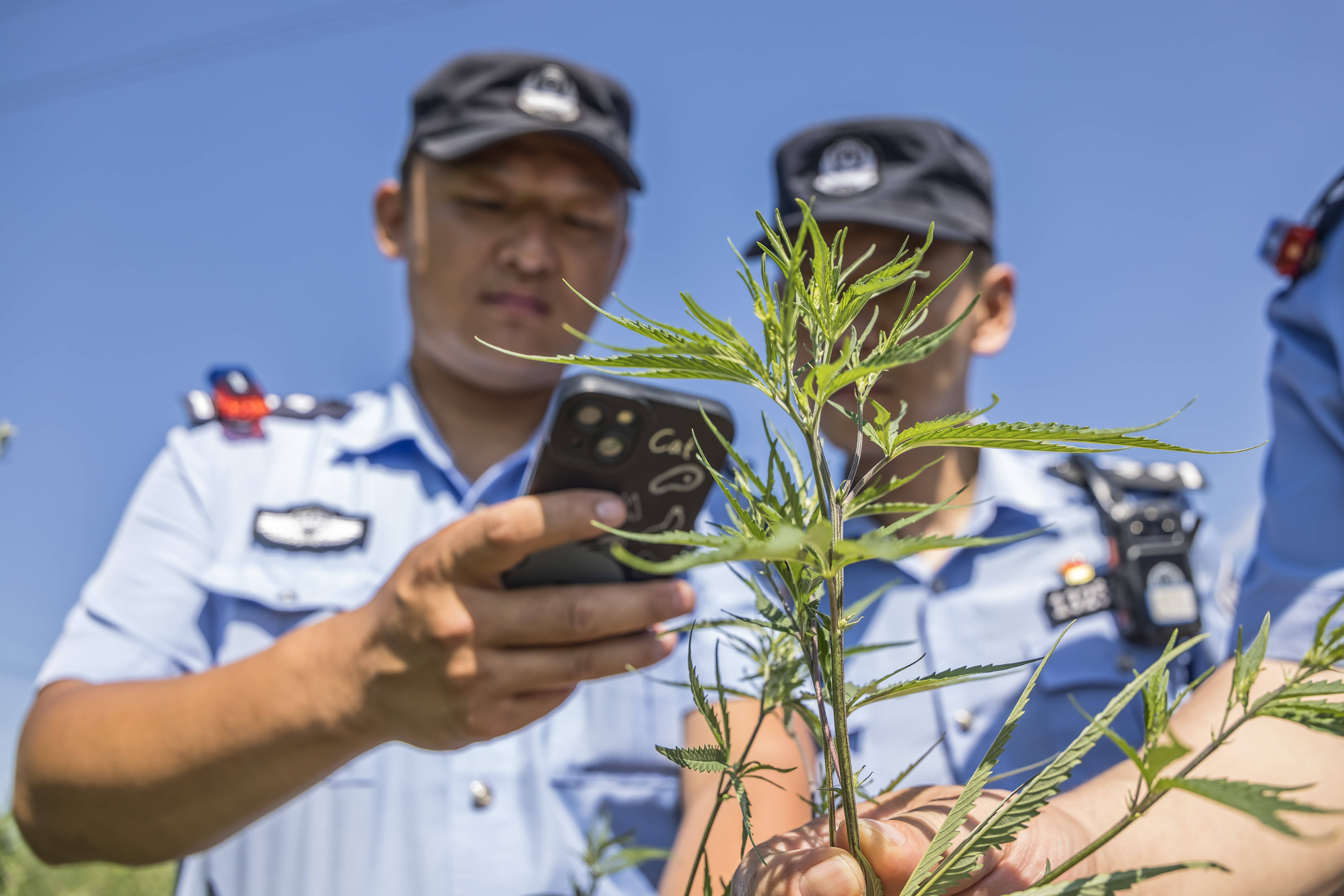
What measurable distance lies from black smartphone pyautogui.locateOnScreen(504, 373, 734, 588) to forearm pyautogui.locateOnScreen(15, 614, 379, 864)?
353 mm

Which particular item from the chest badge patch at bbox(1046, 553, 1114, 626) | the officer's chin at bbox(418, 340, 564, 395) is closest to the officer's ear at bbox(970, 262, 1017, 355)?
the chest badge patch at bbox(1046, 553, 1114, 626)

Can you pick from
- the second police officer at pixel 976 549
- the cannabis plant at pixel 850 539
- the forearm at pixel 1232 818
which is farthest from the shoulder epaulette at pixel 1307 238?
the cannabis plant at pixel 850 539

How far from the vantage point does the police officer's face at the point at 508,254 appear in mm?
2150

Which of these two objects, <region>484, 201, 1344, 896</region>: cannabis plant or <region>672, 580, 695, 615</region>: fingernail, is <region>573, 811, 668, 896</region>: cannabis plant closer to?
<region>672, 580, 695, 615</region>: fingernail

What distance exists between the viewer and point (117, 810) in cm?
139

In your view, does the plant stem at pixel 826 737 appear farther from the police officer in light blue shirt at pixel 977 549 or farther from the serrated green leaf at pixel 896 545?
the police officer in light blue shirt at pixel 977 549

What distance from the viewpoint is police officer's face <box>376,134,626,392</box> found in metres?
2.15

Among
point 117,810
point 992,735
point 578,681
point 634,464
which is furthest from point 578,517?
point 992,735

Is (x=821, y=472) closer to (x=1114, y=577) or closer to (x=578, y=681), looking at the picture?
(x=578, y=681)

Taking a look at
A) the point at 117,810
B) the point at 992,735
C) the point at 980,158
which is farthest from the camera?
the point at 980,158

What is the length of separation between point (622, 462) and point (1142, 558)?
1353 millimetres

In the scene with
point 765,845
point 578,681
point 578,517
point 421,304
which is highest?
point 421,304

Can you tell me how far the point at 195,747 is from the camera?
1272 millimetres

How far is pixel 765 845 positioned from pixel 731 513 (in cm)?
24
